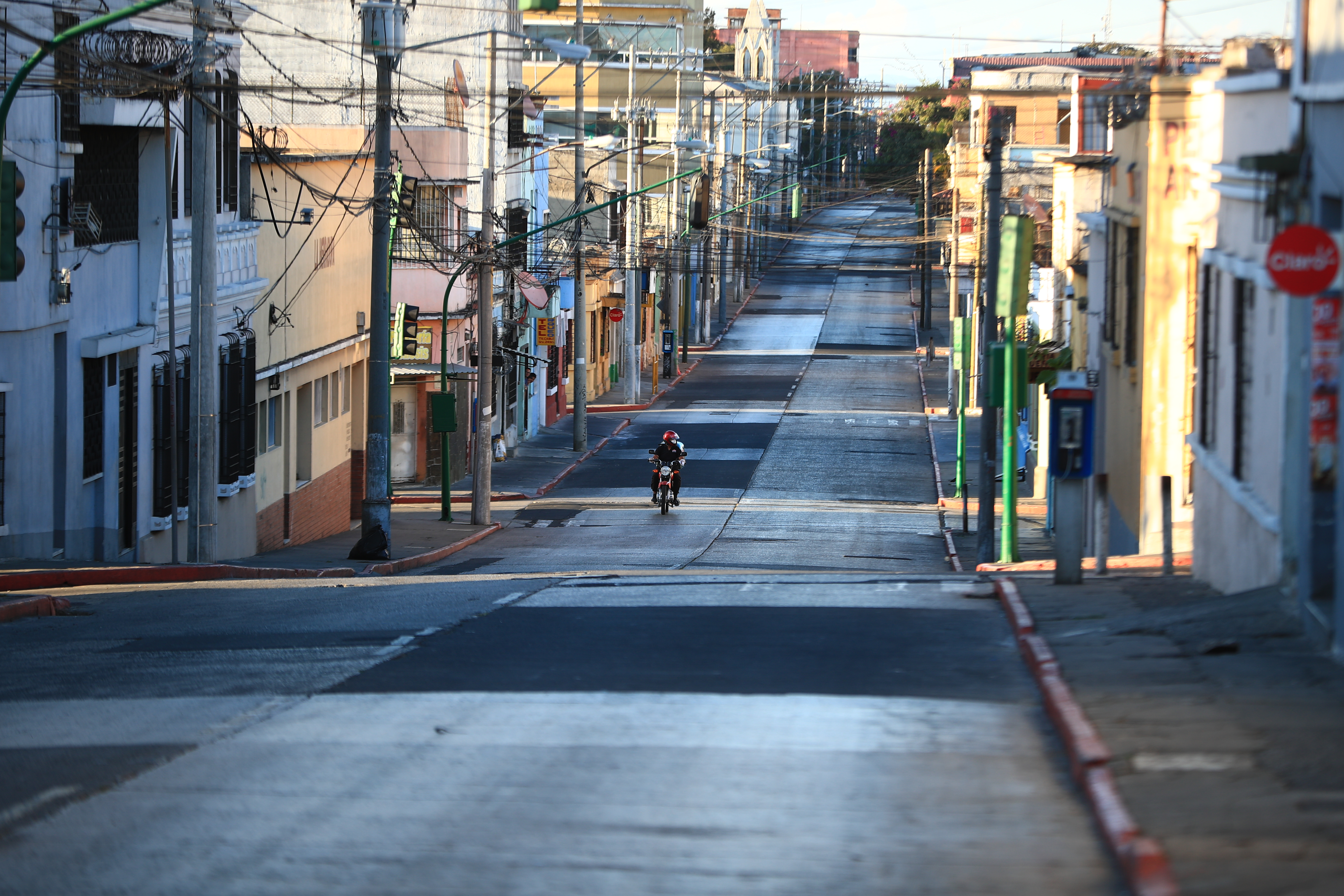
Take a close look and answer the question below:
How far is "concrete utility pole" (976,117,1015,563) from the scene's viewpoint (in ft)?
82.0

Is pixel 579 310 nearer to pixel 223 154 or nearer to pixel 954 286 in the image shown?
pixel 954 286

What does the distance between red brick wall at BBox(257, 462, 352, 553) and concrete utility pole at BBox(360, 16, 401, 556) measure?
3.50m

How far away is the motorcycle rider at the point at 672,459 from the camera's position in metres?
36.8

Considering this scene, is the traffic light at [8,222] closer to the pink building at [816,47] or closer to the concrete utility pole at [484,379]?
the concrete utility pole at [484,379]

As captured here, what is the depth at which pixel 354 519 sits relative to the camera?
3884 cm

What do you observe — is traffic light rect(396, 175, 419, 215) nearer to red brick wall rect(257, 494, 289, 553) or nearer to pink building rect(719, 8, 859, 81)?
red brick wall rect(257, 494, 289, 553)

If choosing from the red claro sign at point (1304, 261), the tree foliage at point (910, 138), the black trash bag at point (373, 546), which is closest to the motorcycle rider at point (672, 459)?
the black trash bag at point (373, 546)

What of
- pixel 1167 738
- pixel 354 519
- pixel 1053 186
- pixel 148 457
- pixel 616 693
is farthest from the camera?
pixel 1053 186

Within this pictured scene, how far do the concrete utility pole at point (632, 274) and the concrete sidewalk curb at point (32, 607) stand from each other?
40.5 m

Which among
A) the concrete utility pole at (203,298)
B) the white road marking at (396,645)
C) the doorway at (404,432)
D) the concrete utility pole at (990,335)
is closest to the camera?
the white road marking at (396,645)

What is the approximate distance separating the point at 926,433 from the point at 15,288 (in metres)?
37.2

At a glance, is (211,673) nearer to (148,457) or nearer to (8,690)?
(8,690)

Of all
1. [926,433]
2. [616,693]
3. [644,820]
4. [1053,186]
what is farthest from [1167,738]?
[926,433]

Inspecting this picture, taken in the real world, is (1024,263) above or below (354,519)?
above
